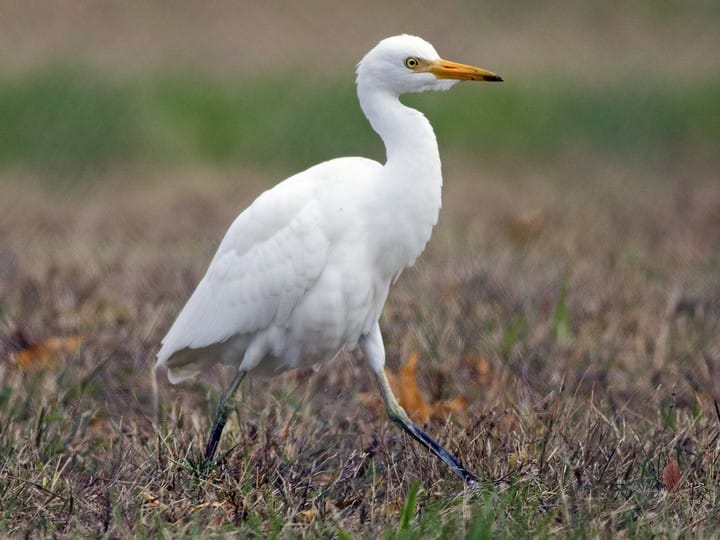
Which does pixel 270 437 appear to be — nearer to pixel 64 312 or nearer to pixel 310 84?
pixel 64 312

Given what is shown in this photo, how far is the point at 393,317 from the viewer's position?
4.77 meters

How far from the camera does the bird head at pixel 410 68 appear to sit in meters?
3.37

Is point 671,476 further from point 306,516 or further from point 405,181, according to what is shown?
point 405,181

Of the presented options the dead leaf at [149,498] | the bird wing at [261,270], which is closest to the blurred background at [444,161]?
Answer: the bird wing at [261,270]

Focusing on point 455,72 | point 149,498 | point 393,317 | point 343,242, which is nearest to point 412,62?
point 455,72

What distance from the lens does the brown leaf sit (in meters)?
3.02

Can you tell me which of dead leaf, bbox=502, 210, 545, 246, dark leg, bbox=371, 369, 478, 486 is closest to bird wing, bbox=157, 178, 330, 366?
dark leg, bbox=371, 369, 478, 486

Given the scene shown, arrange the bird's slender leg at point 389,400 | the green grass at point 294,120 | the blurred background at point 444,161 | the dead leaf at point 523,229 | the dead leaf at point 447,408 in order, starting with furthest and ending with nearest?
the green grass at point 294,120 → the dead leaf at point 523,229 → the blurred background at point 444,161 → the dead leaf at point 447,408 → the bird's slender leg at point 389,400

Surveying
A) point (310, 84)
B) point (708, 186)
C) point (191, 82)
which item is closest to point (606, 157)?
point (708, 186)

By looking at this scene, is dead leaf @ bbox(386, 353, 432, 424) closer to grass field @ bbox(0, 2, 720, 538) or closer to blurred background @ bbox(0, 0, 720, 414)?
grass field @ bbox(0, 2, 720, 538)

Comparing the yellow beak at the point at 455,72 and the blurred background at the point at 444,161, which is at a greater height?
the yellow beak at the point at 455,72

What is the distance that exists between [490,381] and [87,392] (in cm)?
127

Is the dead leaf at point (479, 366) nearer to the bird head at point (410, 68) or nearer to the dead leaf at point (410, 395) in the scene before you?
the dead leaf at point (410, 395)

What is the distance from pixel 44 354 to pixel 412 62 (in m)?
1.70
